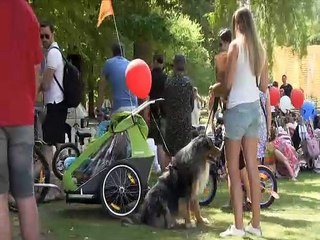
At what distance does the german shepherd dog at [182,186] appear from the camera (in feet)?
23.6

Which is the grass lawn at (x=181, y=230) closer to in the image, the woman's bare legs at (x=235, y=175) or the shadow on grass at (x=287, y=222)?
the shadow on grass at (x=287, y=222)

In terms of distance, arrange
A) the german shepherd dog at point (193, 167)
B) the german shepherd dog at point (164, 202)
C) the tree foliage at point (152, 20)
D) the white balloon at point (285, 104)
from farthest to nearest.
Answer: the white balloon at point (285, 104)
the tree foliage at point (152, 20)
the german shepherd dog at point (164, 202)
the german shepherd dog at point (193, 167)

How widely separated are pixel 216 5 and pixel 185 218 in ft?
23.6

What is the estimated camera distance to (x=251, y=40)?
6.77 m

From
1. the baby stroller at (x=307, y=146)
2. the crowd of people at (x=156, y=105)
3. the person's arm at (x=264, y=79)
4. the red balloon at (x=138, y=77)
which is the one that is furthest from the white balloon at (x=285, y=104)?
the person's arm at (x=264, y=79)

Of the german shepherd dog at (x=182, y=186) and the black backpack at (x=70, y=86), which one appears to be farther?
the black backpack at (x=70, y=86)

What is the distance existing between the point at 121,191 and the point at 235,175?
1503mm

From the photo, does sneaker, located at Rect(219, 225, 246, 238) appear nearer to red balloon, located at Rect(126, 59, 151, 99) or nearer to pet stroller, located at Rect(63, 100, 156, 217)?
pet stroller, located at Rect(63, 100, 156, 217)

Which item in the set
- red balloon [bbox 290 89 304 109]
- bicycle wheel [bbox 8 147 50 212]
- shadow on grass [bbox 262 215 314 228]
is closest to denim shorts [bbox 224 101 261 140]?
shadow on grass [bbox 262 215 314 228]

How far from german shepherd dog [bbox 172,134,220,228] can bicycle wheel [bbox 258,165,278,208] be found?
1752 millimetres

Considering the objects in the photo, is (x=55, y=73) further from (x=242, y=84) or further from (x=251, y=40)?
(x=251, y=40)

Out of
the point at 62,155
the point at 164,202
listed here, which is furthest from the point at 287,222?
the point at 62,155

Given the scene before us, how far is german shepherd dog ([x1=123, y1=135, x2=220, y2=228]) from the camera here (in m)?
7.20

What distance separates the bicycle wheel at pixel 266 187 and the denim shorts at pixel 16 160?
184 inches
